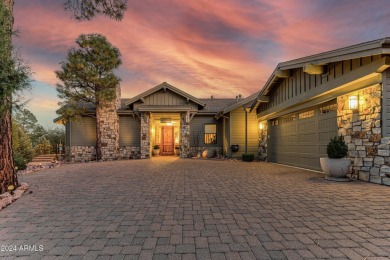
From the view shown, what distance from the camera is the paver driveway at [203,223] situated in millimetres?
2449

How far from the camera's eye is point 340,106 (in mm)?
7086

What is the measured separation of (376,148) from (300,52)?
972 cm

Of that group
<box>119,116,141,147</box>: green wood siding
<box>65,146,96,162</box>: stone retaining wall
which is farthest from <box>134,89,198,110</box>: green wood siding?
<box>65,146,96,162</box>: stone retaining wall

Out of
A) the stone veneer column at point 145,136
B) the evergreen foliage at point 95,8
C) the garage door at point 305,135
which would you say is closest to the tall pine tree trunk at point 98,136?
the stone veneer column at point 145,136

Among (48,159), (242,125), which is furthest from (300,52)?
(48,159)

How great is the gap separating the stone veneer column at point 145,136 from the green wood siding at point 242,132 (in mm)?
5952

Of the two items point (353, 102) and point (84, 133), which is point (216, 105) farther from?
point (353, 102)

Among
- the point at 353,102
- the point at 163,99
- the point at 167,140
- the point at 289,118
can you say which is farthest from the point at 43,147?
the point at 353,102

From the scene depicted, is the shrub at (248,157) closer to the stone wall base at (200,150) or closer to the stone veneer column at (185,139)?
the stone wall base at (200,150)

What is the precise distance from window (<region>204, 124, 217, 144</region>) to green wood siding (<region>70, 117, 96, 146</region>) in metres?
8.54

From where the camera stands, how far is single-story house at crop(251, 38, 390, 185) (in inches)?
222

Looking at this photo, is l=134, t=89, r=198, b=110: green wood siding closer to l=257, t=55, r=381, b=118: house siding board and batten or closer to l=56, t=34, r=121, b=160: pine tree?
l=56, t=34, r=121, b=160: pine tree

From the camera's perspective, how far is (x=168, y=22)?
9914mm

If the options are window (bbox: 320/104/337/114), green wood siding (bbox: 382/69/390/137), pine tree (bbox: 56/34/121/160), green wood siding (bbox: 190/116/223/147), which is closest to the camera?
green wood siding (bbox: 382/69/390/137)
